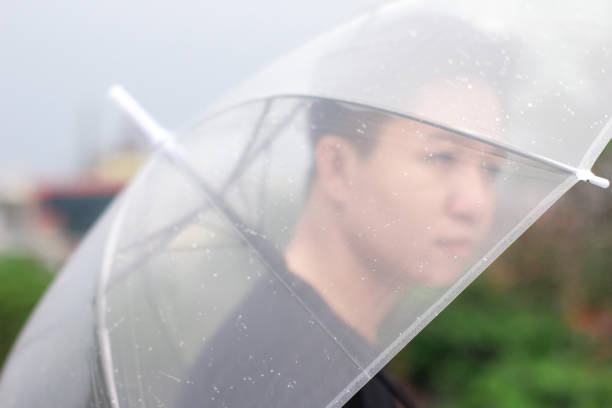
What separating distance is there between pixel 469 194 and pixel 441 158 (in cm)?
9

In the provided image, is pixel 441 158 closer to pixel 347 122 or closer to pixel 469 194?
pixel 469 194

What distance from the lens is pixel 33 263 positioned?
5684 millimetres

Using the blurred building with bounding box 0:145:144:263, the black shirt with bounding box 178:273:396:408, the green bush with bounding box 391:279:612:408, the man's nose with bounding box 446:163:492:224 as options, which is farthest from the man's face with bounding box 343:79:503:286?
the blurred building with bounding box 0:145:144:263

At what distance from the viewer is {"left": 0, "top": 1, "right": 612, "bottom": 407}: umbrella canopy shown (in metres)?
1.32

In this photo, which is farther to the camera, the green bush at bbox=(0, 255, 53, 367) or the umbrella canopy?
the green bush at bbox=(0, 255, 53, 367)

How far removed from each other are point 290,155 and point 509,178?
0.44 m

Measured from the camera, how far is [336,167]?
4.86 feet

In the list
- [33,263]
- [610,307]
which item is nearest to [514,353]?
[610,307]

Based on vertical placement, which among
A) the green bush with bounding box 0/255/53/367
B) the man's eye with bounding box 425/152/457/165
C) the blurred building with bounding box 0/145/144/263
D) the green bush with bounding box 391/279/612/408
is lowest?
the green bush with bounding box 391/279/612/408

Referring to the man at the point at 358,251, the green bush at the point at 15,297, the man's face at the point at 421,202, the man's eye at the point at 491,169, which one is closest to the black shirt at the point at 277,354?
the man at the point at 358,251

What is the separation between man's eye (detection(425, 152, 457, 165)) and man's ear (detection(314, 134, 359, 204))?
0.47 feet

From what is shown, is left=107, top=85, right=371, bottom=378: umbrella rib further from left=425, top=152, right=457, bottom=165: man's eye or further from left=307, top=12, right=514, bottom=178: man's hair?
left=425, top=152, right=457, bottom=165: man's eye

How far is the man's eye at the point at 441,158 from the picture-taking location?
1408mm

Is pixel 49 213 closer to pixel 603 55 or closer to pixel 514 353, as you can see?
pixel 514 353
